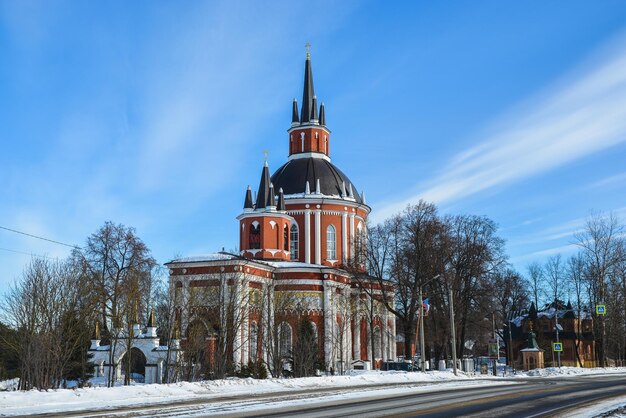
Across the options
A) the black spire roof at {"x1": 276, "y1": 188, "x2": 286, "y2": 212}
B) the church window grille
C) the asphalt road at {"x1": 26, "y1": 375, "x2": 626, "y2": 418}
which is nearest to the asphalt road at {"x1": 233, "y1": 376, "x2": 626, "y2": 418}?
the asphalt road at {"x1": 26, "y1": 375, "x2": 626, "y2": 418}

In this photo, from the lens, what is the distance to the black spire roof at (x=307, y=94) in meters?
71.2

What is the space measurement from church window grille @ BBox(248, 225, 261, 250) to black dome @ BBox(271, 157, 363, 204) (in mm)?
7040

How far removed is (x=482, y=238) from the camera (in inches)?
2213

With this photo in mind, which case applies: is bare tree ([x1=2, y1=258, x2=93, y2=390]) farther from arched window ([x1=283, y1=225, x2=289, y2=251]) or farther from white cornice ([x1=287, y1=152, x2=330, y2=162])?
white cornice ([x1=287, y1=152, x2=330, y2=162])

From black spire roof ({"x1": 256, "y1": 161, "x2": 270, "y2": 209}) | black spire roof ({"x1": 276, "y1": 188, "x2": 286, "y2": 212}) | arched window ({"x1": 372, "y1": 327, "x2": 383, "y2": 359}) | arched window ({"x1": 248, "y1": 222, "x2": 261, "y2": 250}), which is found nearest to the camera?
arched window ({"x1": 248, "y1": 222, "x2": 261, "y2": 250})

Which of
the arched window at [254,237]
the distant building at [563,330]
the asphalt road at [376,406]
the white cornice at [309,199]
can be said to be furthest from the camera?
the distant building at [563,330]

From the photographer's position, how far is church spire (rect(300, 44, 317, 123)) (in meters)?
71.2

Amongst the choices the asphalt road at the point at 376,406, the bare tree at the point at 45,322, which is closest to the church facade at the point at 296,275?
the bare tree at the point at 45,322

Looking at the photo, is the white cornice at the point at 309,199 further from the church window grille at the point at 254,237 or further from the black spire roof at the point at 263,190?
the church window grille at the point at 254,237

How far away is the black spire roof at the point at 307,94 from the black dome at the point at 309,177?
17.1 ft

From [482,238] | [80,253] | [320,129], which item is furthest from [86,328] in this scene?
[320,129]

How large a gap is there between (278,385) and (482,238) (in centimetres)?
3361

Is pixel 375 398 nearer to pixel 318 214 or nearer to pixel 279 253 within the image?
pixel 279 253

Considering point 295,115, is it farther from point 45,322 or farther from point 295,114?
point 45,322
